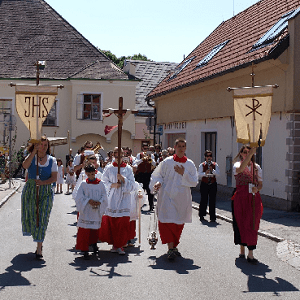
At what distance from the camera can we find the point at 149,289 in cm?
716

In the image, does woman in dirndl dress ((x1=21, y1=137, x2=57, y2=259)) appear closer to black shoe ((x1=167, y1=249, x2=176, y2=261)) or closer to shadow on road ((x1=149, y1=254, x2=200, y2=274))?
shadow on road ((x1=149, y1=254, x2=200, y2=274))

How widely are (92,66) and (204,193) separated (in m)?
26.1

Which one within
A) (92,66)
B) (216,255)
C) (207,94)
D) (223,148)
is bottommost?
(216,255)

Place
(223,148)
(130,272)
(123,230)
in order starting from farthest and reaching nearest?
1. (223,148)
2. (123,230)
3. (130,272)

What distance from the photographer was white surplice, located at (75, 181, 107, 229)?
9594 millimetres

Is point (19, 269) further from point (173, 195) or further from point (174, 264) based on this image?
point (173, 195)

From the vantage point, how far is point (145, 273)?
8.13 metres

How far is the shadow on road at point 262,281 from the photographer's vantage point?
23.8 ft

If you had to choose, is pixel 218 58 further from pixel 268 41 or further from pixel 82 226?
pixel 82 226

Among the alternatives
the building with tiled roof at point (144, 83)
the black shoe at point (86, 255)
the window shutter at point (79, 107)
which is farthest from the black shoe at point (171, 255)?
the window shutter at point (79, 107)

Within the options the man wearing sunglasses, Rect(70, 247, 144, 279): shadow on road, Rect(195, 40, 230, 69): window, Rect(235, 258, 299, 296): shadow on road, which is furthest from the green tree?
Rect(235, 258, 299, 296): shadow on road

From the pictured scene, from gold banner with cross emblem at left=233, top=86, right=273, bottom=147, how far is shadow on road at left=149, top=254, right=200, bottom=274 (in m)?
2.04

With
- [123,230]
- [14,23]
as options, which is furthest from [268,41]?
[14,23]

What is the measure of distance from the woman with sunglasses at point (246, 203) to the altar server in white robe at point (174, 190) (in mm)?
730
